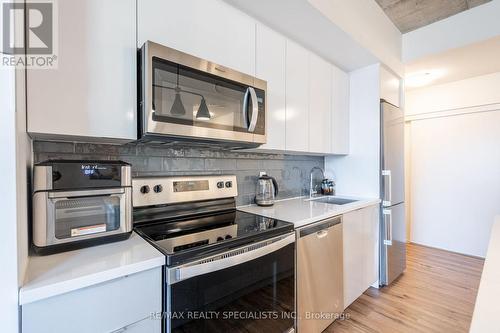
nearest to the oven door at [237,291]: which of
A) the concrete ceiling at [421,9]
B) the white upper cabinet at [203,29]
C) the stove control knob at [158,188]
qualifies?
the stove control knob at [158,188]

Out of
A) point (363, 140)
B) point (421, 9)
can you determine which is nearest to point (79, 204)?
point (363, 140)

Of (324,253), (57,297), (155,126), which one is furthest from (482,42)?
(57,297)

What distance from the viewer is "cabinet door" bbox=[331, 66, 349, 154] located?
7.95ft

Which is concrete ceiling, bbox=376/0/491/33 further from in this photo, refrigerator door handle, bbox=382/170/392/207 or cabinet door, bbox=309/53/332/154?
refrigerator door handle, bbox=382/170/392/207

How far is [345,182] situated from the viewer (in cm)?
269

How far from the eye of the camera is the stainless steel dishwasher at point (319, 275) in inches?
59.3

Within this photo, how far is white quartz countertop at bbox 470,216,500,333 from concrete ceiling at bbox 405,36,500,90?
247 centimetres

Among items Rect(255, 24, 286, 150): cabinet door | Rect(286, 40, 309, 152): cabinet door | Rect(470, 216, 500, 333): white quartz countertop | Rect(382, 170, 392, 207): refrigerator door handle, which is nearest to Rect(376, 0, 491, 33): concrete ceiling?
Rect(286, 40, 309, 152): cabinet door

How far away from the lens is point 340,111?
2.52 m

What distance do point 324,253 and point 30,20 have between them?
191 centimetres

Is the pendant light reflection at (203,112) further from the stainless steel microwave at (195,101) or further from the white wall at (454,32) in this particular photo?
the white wall at (454,32)

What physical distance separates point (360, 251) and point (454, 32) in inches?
93.9

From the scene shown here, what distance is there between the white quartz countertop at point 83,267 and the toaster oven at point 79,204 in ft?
0.17

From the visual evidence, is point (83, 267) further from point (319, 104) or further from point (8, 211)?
point (319, 104)
